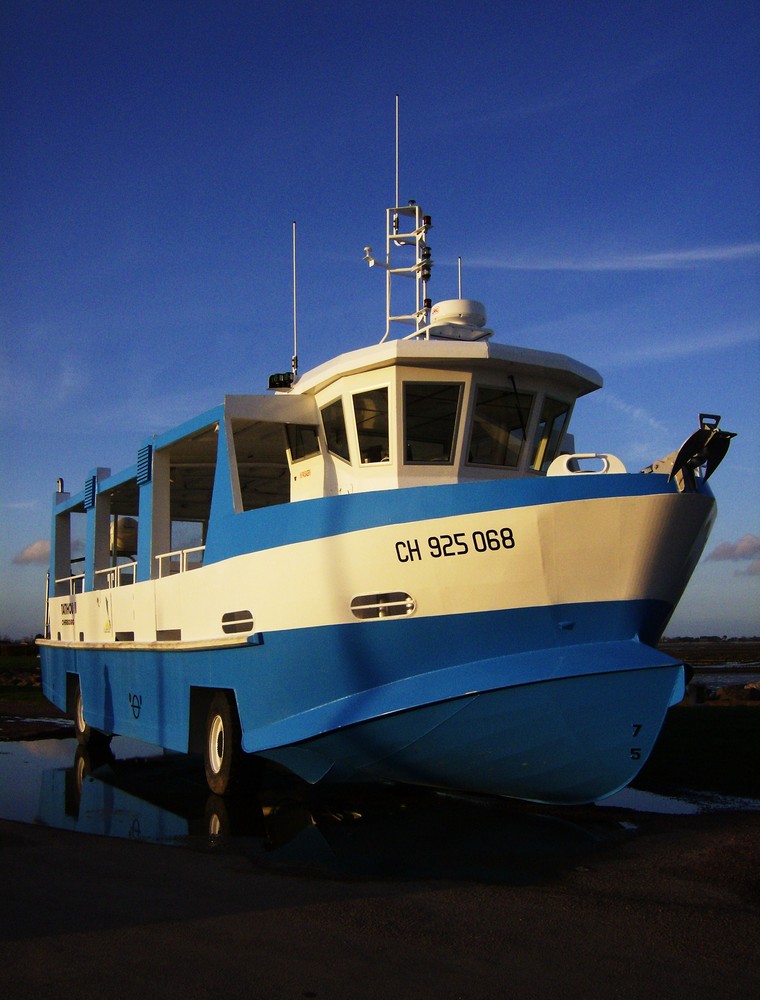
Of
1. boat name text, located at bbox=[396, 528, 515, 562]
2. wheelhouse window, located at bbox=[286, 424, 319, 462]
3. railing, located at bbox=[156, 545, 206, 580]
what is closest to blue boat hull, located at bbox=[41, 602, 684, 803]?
boat name text, located at bbox=[396, 528, 515, 562]

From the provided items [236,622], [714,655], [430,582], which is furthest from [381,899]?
[714,655]

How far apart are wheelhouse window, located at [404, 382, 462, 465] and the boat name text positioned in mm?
1390

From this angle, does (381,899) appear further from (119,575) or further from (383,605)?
(119,575)

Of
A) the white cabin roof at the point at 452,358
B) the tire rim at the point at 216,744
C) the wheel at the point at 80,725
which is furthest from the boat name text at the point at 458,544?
the wheel at the point at 80,725

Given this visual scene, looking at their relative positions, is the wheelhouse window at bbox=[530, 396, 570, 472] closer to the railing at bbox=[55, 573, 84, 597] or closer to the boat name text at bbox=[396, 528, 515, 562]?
the boat name text at bbox=[396, 528, 515, 562]

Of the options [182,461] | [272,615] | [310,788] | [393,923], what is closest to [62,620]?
[182,461]

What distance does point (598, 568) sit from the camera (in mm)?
7047

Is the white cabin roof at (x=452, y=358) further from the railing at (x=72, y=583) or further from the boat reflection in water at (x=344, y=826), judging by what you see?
the railing at (x=72, y=583)

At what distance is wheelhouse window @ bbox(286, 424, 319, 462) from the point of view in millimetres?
9609

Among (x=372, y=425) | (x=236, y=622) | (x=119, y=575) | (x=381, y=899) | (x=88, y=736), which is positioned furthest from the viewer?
(x=88, y=736)

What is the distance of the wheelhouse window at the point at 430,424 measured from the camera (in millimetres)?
8672

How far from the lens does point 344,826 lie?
26.5ft

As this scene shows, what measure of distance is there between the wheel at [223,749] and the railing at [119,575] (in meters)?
3.22

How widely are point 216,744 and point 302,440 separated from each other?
312cm
